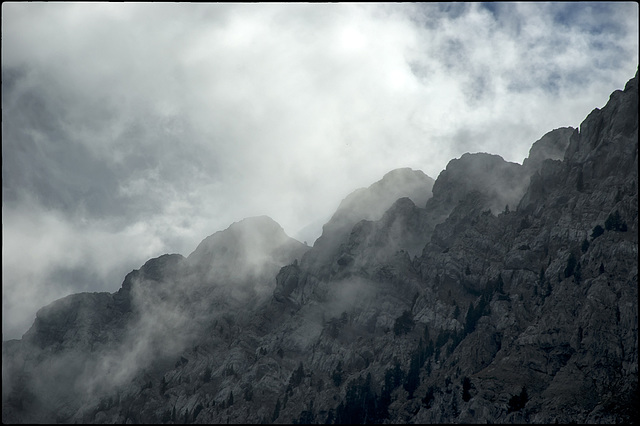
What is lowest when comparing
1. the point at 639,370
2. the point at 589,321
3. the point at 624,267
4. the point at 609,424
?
the point at 609,424

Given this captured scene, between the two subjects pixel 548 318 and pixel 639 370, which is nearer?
pixel 639 370

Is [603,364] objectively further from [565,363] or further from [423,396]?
[423,396]

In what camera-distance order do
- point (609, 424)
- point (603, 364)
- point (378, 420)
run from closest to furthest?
1. point (609, 424)
2. point (603, 364)
3. point (378, 420)

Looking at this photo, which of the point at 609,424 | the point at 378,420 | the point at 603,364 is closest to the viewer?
the point at 609,424

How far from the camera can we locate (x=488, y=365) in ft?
650

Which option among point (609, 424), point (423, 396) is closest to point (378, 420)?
Result: point (423, 396)

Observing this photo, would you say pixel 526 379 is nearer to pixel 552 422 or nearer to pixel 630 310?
pixel 552 422

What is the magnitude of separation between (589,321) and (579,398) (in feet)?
86.3

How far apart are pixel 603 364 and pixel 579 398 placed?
13426 mm

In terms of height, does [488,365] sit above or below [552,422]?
above

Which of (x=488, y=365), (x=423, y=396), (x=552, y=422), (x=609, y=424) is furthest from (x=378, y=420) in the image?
(x=609, y=424)

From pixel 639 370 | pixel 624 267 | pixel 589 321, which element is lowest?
pixel 639 370

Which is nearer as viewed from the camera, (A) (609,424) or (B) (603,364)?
(A) (609,424)

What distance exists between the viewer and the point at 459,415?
180250mm
